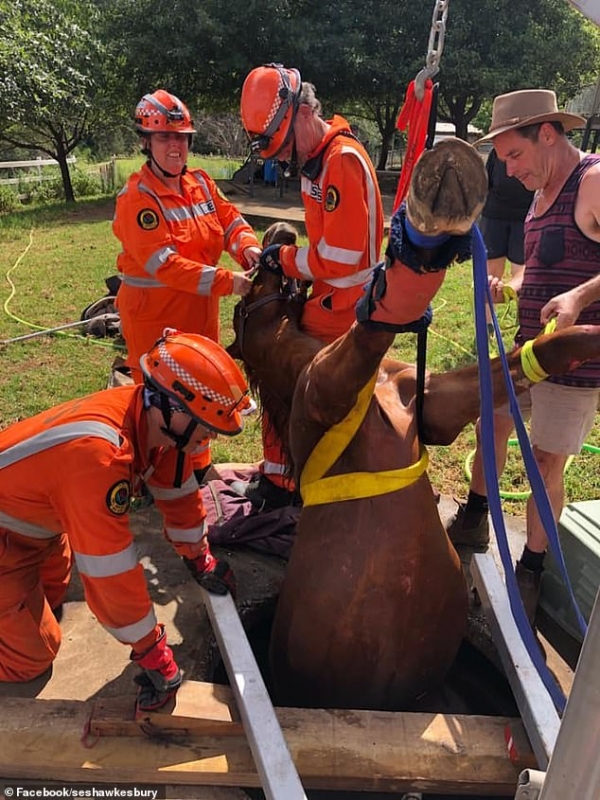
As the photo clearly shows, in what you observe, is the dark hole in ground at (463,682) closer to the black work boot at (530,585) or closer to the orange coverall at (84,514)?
the black work boot at (530,585)

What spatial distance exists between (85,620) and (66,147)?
1792cm

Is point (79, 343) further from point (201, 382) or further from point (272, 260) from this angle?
point (201, 382)

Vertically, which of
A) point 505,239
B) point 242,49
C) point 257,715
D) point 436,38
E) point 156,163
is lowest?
point 257,715

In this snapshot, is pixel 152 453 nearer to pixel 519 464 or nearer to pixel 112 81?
pixel 519 464

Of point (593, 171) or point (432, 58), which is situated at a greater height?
point (432, 58)

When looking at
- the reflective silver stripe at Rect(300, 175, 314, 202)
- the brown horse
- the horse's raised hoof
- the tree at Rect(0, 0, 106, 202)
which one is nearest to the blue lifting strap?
the horse's raised hoof

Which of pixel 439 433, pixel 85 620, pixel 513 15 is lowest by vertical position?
pixel 85 620

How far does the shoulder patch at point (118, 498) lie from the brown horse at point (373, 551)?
58 centimetres

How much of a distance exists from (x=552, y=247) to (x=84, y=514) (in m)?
2.11

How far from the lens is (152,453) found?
8.79 feet

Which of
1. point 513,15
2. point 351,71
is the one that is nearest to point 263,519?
point 351,71

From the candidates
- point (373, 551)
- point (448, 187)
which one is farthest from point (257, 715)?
Answer: point (448, 187)

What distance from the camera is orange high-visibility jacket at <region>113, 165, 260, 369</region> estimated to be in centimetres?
351

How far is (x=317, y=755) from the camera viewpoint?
2111 millimetres
